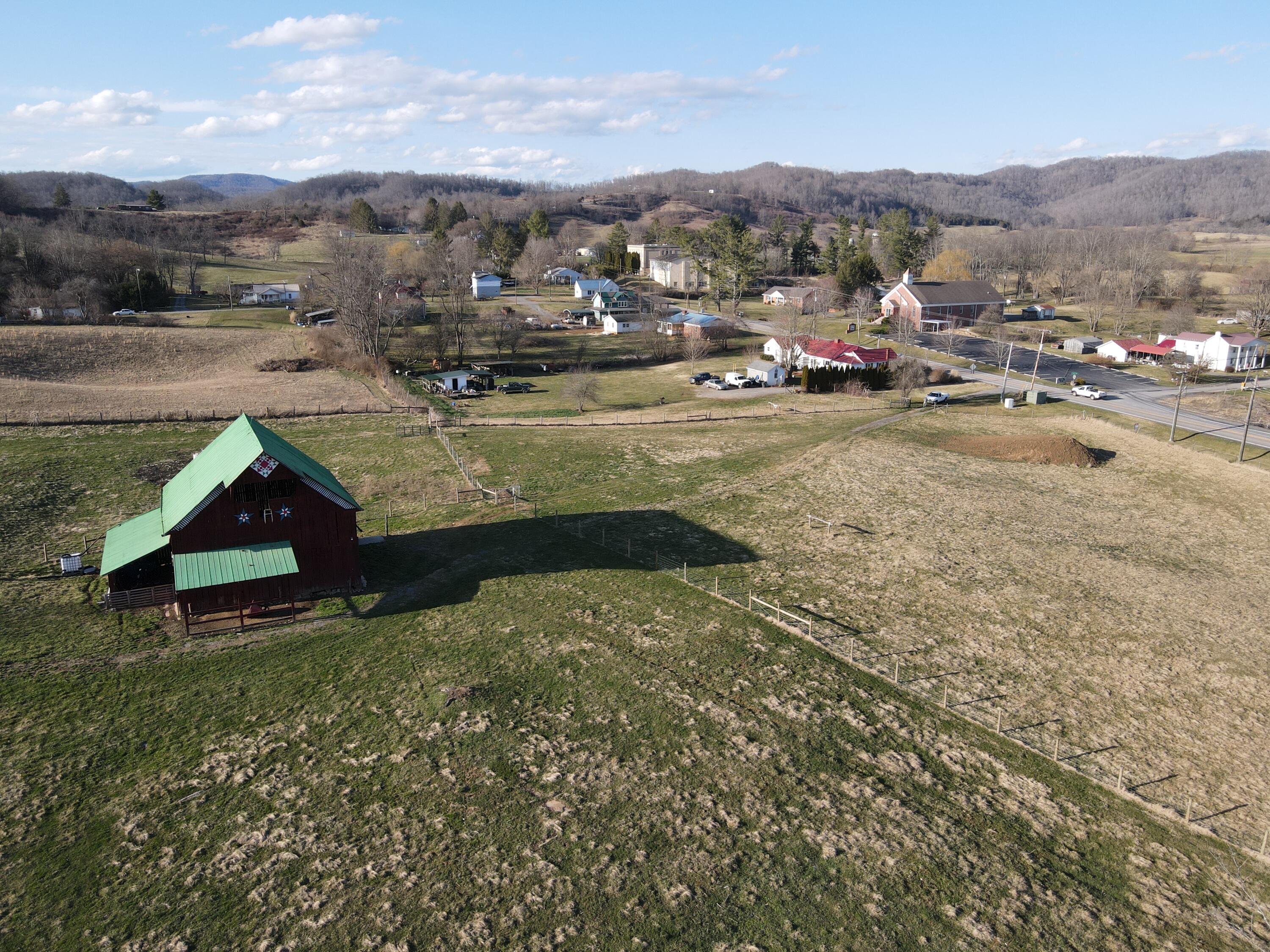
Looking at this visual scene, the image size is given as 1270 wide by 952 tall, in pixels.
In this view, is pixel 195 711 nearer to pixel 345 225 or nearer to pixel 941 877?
pixel 941 877

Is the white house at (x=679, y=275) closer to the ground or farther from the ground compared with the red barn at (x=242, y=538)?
farther from the ground

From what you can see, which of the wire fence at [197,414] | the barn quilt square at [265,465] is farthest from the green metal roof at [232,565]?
the wire fence at [197,414]

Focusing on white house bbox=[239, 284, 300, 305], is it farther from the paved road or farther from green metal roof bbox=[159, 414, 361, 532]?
green metal roof bbox=[159, 414, 361, 532]

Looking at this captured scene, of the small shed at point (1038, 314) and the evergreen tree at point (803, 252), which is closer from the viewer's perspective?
the small shed at point (1038, 314)

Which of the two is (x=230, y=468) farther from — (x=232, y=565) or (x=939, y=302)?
(x=939, y=302)

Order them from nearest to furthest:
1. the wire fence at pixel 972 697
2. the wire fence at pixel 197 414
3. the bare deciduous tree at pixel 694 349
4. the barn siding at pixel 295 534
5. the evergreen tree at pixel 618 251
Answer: the wire fence at pixel 972 697 → the barn siding at pixel 295 534 → the wire fence at pixel 197 414 → the bare deciduous tree at pixel 694 349 → the evergreen tree at pixel 618 251

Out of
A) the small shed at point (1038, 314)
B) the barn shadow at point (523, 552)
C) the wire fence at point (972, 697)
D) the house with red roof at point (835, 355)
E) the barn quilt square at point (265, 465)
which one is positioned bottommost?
the wire fence at point (972, 697)

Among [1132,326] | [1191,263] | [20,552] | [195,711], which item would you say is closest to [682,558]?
[195,711]

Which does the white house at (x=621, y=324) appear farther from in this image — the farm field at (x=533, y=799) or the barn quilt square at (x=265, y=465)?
the barn quilt square at (x=265, y=465)
